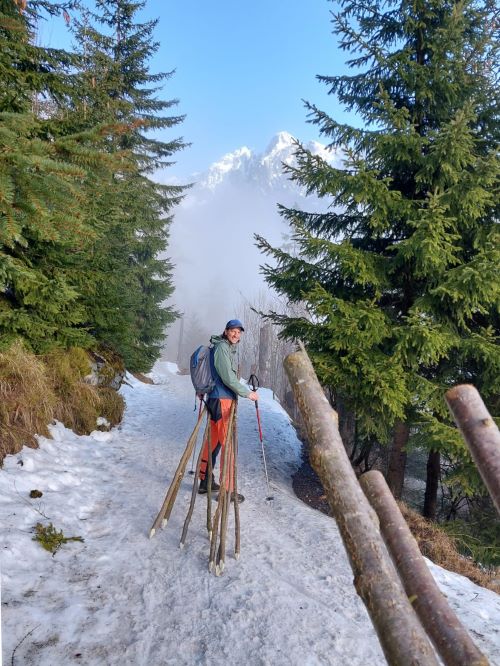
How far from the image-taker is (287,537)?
17.0 ft

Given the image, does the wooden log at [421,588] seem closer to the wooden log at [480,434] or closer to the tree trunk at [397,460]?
the wooden log at [480,434]

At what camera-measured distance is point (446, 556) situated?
5.54m

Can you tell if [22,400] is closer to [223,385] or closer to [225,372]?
[223,385]

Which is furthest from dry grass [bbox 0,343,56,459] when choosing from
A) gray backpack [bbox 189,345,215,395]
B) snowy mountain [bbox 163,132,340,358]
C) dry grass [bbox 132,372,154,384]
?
snowy mountain [bbox 163,132,340,358]

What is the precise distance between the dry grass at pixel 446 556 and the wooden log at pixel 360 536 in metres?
5.05

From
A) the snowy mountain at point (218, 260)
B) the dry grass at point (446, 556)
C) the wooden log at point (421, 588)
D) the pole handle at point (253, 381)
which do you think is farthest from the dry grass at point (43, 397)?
the snowy mountain at point (218, 260)

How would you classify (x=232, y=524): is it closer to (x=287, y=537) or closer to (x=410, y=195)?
(x=287, y=537)

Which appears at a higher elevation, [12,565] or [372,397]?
[372,397]

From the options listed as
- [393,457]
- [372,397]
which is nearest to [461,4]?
[372,397]

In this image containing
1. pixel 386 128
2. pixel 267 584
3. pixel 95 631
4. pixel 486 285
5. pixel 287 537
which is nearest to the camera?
pixel 95 631

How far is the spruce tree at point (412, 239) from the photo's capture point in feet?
20.6

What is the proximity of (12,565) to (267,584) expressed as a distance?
8.60 ft

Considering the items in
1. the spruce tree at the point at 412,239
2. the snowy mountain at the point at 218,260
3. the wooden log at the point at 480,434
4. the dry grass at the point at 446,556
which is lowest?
the dry grass at the point at 446,556

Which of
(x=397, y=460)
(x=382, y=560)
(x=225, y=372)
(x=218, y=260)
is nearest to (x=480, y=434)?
(x=382, y=560)
